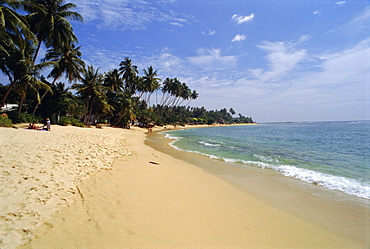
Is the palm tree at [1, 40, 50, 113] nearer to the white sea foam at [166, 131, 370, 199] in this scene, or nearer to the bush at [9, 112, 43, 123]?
the bush at [9, 112, 43, 123]

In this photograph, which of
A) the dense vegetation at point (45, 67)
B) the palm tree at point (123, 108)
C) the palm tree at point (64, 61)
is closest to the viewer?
the dense vegetation at point (45, 67)

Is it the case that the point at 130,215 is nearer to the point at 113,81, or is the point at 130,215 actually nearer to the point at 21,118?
the point at 21,118

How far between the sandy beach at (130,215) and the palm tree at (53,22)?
64.5ft

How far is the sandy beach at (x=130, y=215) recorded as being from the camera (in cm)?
277

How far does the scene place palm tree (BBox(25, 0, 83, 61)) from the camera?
1864cm

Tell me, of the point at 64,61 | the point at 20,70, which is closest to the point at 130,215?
the point at 20,70

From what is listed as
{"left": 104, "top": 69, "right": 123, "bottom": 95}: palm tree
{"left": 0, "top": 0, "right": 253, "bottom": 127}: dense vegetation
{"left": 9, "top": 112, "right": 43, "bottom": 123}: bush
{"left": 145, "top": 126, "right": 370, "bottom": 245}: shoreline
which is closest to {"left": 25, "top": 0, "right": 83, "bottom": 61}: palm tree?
{"left": 0, "top": 0, "right": 253, "bottom": 127}: dense vegetation

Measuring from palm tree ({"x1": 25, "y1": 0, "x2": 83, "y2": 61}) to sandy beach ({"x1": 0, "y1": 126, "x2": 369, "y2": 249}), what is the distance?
64.5 feet

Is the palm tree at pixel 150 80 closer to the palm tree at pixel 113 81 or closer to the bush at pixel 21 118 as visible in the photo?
the palm tree at pixel 113 81

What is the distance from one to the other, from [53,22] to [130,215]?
2344cm

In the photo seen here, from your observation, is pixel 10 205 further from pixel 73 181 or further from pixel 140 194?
pixel 140 194

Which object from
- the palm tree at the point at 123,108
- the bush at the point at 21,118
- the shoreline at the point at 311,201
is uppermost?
the palm tree at the point at 123,108

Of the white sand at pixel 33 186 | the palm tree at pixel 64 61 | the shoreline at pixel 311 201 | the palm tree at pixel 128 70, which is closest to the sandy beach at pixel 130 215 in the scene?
the white sand at pixel 33 186

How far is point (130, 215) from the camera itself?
352 cm
